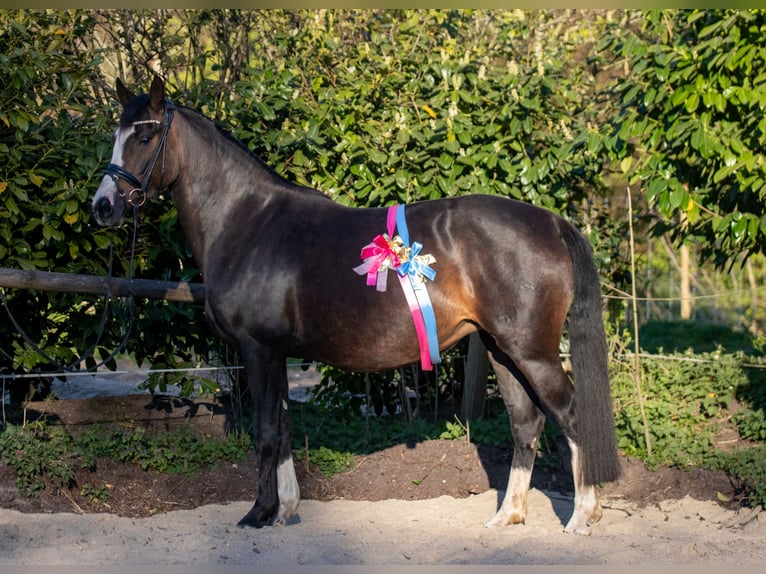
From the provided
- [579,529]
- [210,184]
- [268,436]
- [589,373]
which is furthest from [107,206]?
[579,529]

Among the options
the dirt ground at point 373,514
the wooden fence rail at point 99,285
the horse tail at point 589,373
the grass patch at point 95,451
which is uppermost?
the wooden fence rail at point 99,285

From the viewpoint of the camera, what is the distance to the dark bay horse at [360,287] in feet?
15.2

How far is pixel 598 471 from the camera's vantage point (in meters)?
4.72

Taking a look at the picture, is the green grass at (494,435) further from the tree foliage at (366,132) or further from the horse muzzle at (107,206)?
the horse muzzle at (107,206)

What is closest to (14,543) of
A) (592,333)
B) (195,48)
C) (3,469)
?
(3,469)

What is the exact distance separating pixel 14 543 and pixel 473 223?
9.64 feet

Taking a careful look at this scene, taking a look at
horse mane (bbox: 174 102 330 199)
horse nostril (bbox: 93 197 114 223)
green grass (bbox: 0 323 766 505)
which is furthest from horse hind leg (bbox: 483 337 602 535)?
horse nostril (bbox: 93 197 114 223)

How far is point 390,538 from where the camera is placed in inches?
186

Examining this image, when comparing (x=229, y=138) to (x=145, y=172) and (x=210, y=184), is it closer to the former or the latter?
(x=210, y=184)

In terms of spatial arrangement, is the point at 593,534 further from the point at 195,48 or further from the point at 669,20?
the point at 195,48

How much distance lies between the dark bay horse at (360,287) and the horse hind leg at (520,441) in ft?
0.04

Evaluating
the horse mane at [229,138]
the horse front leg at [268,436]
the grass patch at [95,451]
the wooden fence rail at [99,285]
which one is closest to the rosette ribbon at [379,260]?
the horse mane at [229,138]

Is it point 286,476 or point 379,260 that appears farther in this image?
point 286,476

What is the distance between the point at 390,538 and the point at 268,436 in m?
0.89
